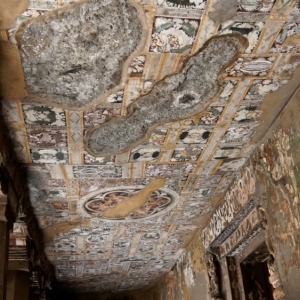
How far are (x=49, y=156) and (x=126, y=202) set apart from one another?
1962mm

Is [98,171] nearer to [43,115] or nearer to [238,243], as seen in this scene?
[43,115]

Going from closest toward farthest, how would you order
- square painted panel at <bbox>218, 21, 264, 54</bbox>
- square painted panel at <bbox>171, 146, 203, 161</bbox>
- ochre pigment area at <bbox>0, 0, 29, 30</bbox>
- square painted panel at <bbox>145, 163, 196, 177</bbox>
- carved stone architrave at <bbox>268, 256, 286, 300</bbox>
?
ochre pigment area at <bbox>0, 0, 29, 30</bbox> → square painted panel at <bbox>218, 21, 264, 54</bbox> → carved stone architrave at <bbox>268, 256, 286, 300</bbox> → square painted panel at <bbox>171, 146, 203, 161</bbox> → square painted panel at <bbox>145, 163, 196, 177</bbox>

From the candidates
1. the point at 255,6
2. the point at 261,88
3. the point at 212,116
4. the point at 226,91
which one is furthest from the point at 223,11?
the point at 212,116

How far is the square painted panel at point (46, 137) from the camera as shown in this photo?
173 inches

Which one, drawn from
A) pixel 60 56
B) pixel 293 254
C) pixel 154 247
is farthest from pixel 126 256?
pixel 60 56

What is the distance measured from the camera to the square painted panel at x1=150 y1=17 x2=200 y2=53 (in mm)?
3182

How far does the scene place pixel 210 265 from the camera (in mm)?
7746

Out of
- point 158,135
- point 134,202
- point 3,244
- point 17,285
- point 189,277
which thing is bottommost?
point 17,285

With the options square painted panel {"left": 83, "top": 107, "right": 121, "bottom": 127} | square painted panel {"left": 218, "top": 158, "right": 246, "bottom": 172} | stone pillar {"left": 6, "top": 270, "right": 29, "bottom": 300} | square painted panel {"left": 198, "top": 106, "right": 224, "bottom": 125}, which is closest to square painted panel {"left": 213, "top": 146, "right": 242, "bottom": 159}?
square painted panel {"left": 218, "top": 158, "right": 246, "bottom": 172}

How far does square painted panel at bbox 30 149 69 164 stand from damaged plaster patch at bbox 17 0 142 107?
1.07 m

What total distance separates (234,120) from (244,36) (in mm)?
1386

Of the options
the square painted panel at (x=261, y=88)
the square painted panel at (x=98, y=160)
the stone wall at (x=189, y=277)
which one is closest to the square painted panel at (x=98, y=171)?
the square painted panel at (x=98, y=160)

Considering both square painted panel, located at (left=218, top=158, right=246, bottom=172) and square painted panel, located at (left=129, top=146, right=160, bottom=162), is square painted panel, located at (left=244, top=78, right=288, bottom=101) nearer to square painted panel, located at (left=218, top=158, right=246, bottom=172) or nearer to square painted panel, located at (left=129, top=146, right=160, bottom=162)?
square painted panel, located at (left=129, top=146, right=160, bottom=162)

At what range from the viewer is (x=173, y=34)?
130 inches
